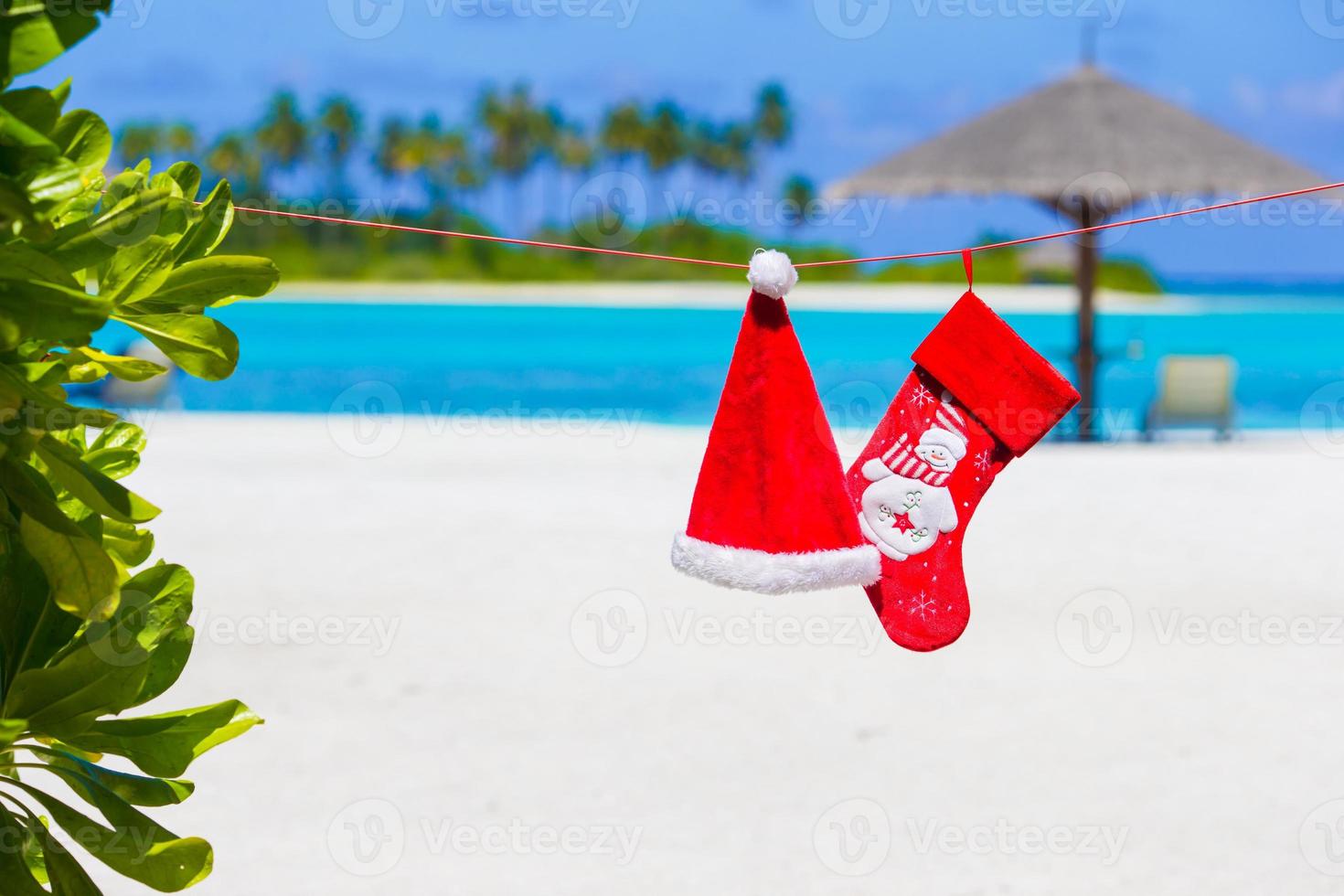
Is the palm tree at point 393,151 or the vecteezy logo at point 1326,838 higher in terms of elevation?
the palm tree at point 393,151

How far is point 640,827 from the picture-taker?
360 cm

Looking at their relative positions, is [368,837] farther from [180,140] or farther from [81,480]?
[180,140]

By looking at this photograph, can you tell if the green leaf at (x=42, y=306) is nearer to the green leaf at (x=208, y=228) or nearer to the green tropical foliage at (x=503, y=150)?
the green leaf at (x=208, y=228)

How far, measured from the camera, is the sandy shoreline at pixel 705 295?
33531mm

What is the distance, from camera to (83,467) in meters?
1.31

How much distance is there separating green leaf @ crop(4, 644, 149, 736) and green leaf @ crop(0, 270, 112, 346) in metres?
0.43

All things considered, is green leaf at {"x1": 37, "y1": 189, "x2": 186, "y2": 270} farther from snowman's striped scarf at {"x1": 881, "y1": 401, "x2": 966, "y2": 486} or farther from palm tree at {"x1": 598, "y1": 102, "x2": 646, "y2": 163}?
palm tree at {"x1": 598, "y1": 102, "x2": 646, "y2": 163}

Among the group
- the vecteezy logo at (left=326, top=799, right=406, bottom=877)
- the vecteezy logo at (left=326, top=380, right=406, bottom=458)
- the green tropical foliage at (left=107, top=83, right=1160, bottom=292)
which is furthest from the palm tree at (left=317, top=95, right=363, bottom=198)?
the vecteezy logo at (left=326, top=799, right=406, bottom=877)

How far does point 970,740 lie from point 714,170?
48.4 meters

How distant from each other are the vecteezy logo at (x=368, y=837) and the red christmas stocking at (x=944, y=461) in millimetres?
1713


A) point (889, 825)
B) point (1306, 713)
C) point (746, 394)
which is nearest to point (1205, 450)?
point (1306, 713)

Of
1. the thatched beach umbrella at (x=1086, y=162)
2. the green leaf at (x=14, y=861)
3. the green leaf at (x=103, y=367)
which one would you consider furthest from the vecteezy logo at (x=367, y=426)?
the green leaf at (x=14, y=861)

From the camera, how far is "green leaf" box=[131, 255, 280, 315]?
144 cm

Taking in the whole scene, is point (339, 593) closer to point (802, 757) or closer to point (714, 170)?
point (802, 757)
